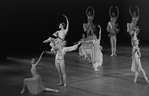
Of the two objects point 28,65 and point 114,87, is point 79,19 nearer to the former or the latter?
point 28,65

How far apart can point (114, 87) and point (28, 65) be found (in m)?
5.22

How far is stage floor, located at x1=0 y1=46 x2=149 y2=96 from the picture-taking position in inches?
352

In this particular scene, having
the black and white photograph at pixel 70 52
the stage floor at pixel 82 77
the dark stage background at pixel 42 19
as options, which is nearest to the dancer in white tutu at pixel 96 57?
the black and white photograph at pixel 70 52

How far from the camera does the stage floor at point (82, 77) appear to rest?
8940mm

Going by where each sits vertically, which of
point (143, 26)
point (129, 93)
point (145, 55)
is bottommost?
point (129, 93)

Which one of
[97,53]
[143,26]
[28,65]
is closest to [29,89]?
[97,53]

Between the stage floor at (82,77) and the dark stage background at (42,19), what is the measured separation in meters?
3.42

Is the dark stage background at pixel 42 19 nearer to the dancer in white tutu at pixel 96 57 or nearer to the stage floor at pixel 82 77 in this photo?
the stage floor at pixel 82 77

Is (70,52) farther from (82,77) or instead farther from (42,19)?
(82,77)

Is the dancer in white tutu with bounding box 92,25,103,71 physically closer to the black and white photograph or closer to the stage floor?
the black and white photograph

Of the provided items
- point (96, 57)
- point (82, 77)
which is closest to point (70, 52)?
point (96, 57)

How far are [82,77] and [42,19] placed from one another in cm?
978

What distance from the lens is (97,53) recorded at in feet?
39.3

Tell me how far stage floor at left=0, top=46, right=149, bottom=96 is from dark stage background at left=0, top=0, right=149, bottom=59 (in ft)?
11.2
